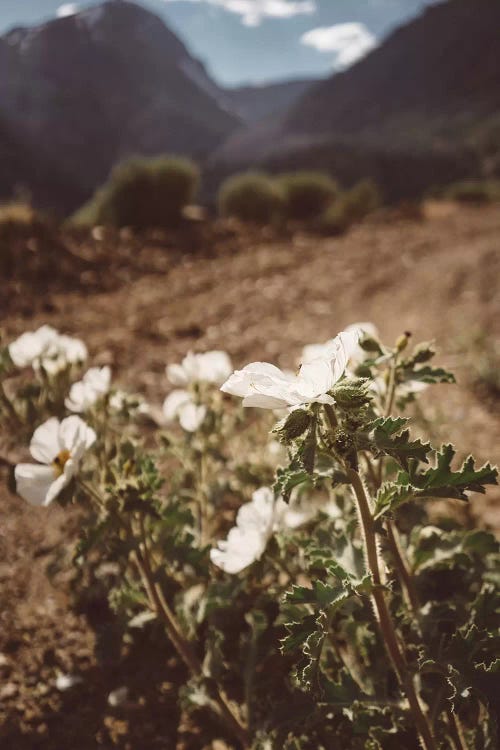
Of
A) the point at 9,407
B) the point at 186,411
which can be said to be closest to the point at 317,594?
the point at 186,411

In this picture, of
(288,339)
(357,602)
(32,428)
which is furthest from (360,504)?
(288,339)

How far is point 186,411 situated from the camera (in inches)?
73.3

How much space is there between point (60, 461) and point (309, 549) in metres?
0.67

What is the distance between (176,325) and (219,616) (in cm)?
293

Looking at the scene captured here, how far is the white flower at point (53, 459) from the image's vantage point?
134 centimetres

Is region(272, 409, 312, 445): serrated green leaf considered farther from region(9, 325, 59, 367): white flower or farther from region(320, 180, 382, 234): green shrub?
region(320, 180, 382, 234): green shrub

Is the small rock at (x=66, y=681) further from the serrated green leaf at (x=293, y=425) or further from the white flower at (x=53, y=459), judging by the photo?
the serrated green leaf at (x=293, y=425)

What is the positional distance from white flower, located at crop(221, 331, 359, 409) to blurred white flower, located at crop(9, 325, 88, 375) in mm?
1162

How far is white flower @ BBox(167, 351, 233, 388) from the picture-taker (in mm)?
1933

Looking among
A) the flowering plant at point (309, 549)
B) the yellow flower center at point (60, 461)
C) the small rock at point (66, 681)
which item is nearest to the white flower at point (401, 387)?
the flowering plant at point (309, 549)

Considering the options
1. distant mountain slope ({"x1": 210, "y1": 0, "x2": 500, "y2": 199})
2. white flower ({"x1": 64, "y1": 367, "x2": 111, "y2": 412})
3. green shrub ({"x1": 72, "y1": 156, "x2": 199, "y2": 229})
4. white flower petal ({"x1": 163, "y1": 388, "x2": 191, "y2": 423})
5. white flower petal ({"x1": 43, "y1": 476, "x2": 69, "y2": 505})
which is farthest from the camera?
distant mountain slope ({"x1": 210, "y1": 0, "x2": 500, "y2": 199})

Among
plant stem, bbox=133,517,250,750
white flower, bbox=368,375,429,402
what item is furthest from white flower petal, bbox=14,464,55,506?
white flower, bbox=368,375,429,402

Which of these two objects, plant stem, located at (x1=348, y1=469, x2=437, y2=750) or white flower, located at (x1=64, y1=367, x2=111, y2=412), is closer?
plant stem, located at (x1=348, y1=469, x2=437, y2=750)

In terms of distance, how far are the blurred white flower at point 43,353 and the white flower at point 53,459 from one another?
0.56 m
